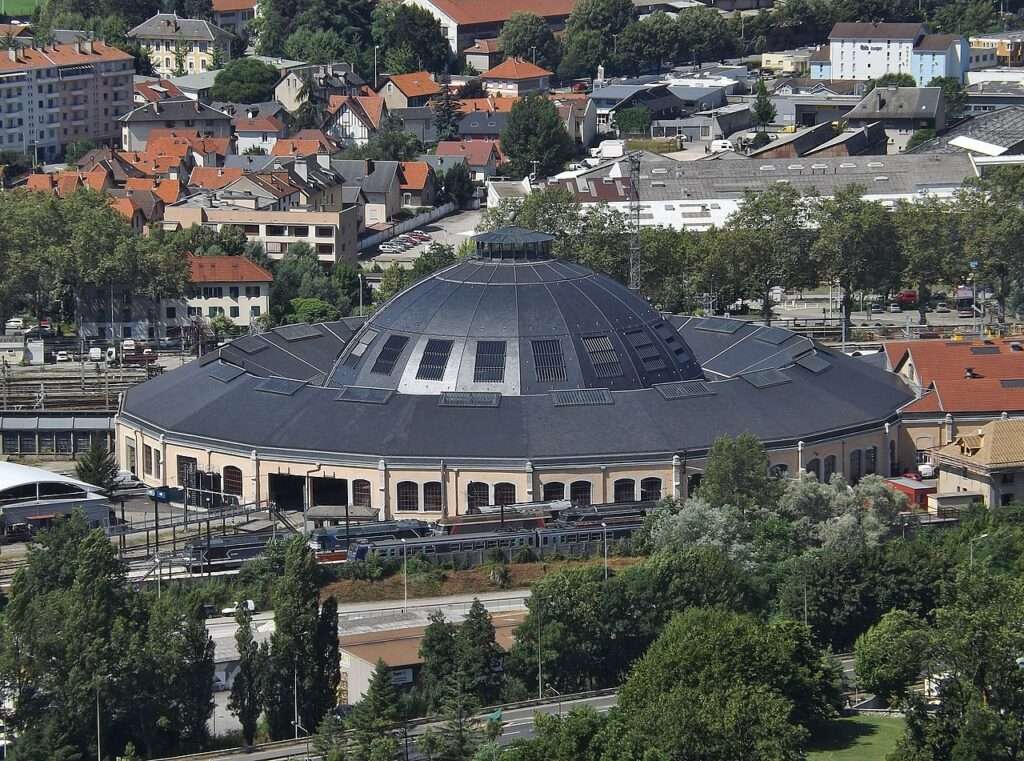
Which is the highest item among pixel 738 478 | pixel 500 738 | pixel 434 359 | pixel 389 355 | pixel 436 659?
pixel 389 355

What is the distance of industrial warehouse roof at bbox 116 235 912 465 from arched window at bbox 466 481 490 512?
1.04 meters

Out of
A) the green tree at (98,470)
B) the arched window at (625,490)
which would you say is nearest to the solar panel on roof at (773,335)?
the arched window at (625,490)

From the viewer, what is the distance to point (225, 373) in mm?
120000

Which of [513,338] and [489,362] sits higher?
[513,338]

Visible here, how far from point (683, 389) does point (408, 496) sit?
13084 mm

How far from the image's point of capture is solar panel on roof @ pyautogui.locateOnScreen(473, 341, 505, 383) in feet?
381

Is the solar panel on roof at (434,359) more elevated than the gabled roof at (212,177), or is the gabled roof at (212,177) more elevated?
the gabled roof at (212,177)

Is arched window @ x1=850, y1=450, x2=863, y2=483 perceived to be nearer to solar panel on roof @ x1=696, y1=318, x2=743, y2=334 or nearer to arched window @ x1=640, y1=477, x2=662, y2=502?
arched window @ x1=640, y1=477, x2=662, y2=502

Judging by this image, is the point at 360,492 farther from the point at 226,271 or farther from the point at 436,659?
the point at 226,271

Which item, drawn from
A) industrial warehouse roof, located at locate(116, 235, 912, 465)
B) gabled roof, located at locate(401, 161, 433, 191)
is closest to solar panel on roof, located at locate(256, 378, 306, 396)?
industrial warehouse roof, located at locate(116, 235, 912, 465)

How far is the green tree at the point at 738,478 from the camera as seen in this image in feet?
344

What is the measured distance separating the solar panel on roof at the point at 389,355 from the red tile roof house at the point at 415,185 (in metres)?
77.7

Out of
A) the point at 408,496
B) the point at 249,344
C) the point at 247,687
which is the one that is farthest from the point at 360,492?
the point at 247,687

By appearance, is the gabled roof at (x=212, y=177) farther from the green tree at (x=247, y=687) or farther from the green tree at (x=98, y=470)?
the green tree at (x=247, y=687)
